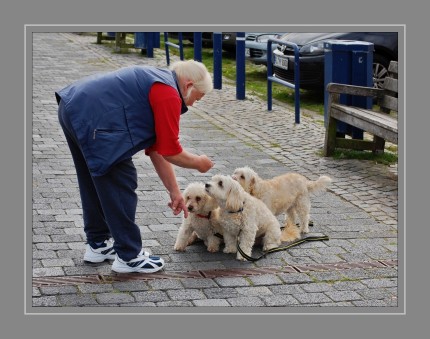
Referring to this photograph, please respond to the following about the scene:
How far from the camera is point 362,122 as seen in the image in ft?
32.7

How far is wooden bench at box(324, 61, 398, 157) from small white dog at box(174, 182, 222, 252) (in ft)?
11.1

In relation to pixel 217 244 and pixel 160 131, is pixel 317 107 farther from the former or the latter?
→ pixel 160 131

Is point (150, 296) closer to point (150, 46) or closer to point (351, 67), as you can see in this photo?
point (351, 67)

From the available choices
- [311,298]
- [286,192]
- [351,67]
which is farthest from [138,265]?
[351,67]

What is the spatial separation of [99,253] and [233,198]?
1.13 meters

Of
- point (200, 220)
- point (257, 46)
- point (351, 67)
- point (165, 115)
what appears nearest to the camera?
point (165, 115)

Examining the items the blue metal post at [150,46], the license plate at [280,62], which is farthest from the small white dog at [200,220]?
the blue metal post at [150,46]

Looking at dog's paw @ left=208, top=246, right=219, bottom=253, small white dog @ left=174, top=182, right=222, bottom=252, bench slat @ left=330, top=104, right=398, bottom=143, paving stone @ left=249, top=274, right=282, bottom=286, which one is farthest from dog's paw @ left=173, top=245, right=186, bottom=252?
bench slat @ left=330, top=104, right=398, bottom=143

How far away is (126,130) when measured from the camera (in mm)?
5930

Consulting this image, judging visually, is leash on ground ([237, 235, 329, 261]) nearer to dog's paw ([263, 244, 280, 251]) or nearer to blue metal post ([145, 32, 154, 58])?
dog's paw ([263, 244, 280, 251])

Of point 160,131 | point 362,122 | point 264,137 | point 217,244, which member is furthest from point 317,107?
point 160,131

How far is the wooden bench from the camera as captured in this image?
9.89 metres

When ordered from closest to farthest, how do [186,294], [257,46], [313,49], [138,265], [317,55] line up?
[186,294]
[138,265]
[317,55]
[313,49]
[257,46]
